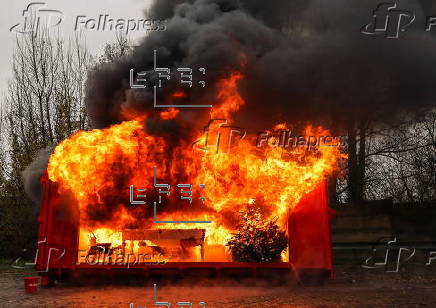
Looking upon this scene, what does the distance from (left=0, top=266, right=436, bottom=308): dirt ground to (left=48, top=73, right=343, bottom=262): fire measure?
179 centimetres

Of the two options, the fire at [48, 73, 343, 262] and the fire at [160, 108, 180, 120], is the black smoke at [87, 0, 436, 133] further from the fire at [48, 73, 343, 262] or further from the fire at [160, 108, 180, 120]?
the fire at [48, 73, 343, 262]

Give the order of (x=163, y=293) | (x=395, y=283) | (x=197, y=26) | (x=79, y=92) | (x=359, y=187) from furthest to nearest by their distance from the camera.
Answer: (x=79, y=92) < (x=359, y=187) < (x=197, y=26) < (x=395, y=283) < (x=163, y=293)

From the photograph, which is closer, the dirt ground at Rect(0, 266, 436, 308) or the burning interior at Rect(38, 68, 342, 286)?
the dirt ground at Rect(0, 266, 436, 308)

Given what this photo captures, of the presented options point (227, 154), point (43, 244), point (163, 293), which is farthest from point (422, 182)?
point (43, 244)

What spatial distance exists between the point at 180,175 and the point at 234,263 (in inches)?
109

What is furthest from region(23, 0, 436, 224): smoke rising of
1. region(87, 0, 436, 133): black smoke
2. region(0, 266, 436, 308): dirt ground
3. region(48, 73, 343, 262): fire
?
region(0, 266, 436, 308): dirt ground

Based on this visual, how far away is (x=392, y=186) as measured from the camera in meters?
20.9

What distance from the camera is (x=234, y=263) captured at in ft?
34.7

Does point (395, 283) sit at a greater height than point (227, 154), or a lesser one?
lesser

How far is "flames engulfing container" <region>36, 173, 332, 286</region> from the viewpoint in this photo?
1035 cm

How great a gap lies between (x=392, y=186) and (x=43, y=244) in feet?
51.0

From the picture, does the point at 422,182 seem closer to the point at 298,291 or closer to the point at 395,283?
the point at 395,283

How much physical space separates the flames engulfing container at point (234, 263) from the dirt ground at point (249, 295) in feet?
1.28

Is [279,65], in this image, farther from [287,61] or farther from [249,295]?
[249,295]
